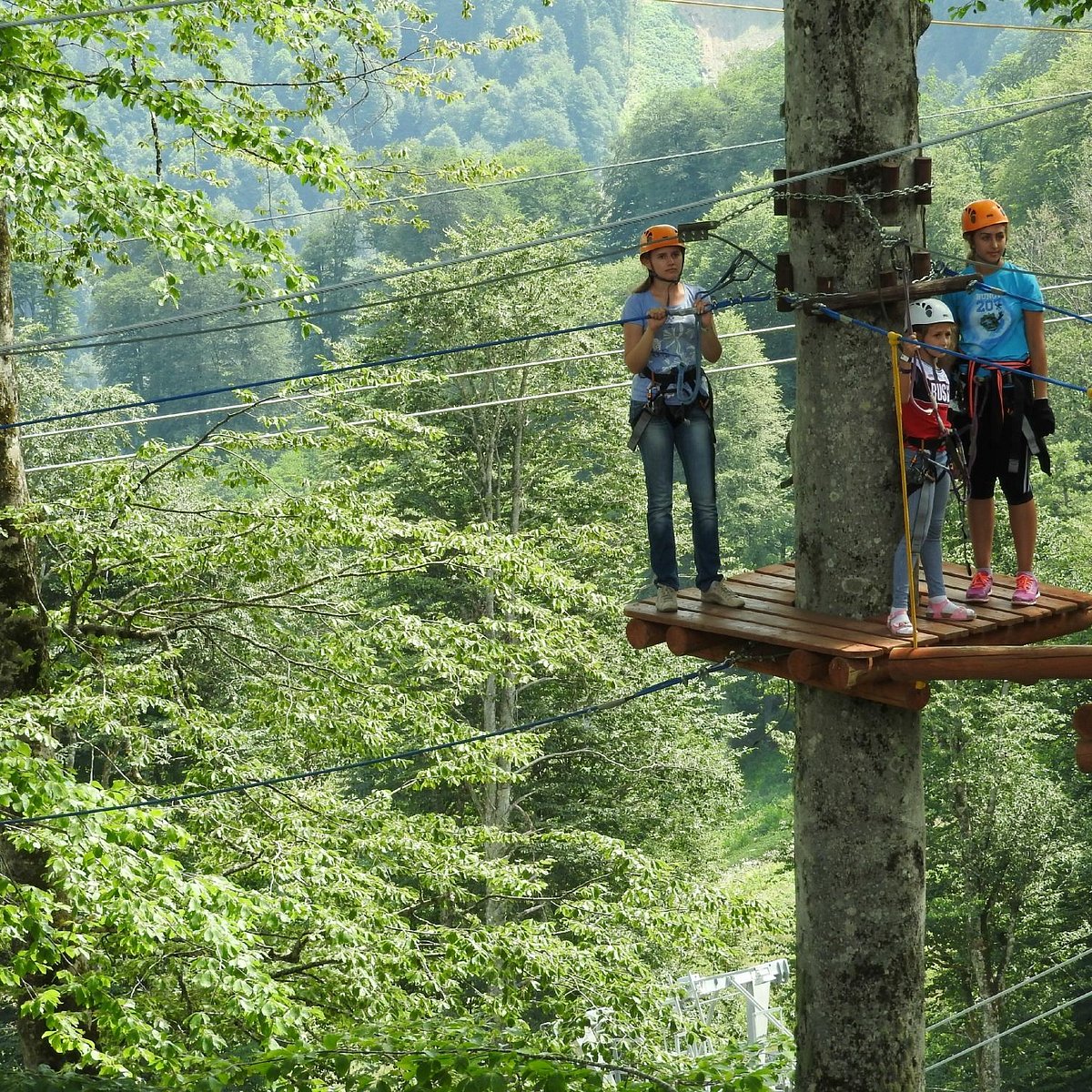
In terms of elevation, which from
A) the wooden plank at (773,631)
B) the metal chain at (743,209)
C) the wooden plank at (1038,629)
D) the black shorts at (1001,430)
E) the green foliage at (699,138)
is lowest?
the wooden plank at (1038,629)

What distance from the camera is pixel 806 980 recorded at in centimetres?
430

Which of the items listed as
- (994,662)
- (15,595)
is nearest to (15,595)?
(15,595)

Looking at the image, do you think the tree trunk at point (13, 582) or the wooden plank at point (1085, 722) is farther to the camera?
the tree trunk at point (13, 582)

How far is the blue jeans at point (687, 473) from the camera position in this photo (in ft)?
16.3

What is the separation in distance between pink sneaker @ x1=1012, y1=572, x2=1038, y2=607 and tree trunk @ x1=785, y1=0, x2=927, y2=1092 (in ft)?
1.80

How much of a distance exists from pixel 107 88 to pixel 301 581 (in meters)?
3.42

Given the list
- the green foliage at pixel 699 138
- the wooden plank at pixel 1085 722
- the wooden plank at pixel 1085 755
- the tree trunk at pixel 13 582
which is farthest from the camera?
the green foliage at pixel 699 138

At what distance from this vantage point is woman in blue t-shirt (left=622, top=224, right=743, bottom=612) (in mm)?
4891

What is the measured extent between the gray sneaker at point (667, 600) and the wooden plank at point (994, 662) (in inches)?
34.6

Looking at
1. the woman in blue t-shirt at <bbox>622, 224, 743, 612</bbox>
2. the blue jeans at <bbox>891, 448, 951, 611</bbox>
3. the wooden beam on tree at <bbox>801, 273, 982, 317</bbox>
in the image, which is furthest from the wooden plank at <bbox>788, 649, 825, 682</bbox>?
the wooden beam on tree at <bbox>801, 273, 982, 317</bbox>

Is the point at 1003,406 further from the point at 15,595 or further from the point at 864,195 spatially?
the point at 15,595

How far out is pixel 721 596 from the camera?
468 cm

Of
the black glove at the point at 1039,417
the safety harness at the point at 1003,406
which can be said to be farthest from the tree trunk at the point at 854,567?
the black glove at the point at 1039,417

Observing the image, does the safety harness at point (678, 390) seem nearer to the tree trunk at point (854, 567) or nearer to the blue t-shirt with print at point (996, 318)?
the tree trunk at point (854, 567)
